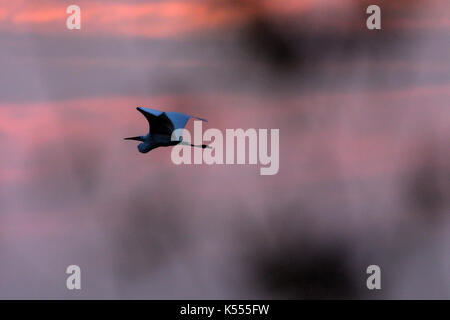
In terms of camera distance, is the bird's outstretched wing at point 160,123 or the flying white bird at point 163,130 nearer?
the bird's outstretched wing at point 160,123

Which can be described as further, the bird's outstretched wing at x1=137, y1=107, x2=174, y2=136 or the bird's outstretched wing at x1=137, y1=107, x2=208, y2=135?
the bird's outstretched wing at x1=137, y1=107, x2=208, y2=135

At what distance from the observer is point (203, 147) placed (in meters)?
62.4

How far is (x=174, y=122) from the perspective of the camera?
63969 millimetres

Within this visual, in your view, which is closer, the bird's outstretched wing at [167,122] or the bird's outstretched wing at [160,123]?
the bird's outstretched wing at [160,123]

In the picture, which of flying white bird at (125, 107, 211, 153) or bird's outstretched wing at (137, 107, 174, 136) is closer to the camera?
bird's outstretched wing at (137, 107, 174, 136)

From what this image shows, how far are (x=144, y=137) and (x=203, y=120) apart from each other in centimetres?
693

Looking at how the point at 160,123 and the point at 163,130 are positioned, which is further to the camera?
the point at 163,130
